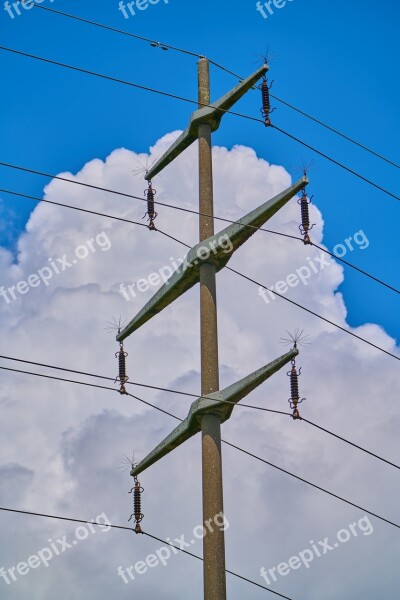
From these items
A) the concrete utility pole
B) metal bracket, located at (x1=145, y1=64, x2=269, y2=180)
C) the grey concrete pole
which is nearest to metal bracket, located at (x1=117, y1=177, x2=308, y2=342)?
the concrete utility pole

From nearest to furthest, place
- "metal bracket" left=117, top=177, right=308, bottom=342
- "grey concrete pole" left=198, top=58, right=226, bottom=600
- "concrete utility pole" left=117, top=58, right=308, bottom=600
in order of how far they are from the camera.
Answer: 1. "grey concrete pole" left=198, top=58, right=226, bottom=600
2. "concrete utility pole" left=117, top=58, right=308, bottom=600
3. "metal bracket" left=117, top=177, right=308, bottom=342

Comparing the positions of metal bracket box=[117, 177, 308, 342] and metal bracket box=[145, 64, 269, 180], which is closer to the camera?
metal bracket box=[117, 177, 308, 342]

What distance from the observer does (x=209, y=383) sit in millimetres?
18281

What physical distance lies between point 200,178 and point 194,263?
5.91ft

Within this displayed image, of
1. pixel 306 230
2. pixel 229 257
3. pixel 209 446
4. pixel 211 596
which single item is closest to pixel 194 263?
pixel 229 257

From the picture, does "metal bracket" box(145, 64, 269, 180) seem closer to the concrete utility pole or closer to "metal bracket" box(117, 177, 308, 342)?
the concrete utility pole

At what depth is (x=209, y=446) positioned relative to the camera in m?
17.8

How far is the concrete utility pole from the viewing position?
678 inches

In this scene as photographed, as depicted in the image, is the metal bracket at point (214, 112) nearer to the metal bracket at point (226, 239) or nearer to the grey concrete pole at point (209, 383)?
the grey concrete pole at point (209, 383)

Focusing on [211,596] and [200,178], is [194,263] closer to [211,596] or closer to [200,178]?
[200,178]

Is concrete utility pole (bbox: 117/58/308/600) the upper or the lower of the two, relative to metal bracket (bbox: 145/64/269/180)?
lower

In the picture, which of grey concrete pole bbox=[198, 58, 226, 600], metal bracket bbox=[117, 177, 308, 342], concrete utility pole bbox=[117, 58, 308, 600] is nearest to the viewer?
grey concrete pole bbox=[198, 58, 226, 600]

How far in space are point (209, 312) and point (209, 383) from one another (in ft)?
4.16

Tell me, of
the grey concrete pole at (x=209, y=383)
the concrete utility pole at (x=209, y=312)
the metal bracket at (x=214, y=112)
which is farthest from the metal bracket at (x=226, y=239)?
the metal bracket at (x=214, y=112)
